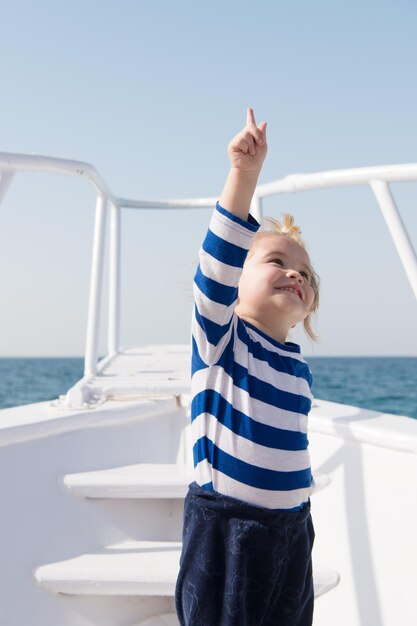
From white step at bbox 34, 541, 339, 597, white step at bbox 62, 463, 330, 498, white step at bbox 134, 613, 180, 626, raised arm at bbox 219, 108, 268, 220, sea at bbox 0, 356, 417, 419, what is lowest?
white step at bbox 134, 613, 180, 626

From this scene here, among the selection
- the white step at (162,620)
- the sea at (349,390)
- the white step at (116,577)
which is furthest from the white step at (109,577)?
the sea at (349,390)

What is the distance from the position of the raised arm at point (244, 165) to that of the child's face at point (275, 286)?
155 millimetres

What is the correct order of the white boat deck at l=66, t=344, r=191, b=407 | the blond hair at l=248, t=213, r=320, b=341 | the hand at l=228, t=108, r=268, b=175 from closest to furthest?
the hand at l=228, t=108, r=268, b=175
the blond hair at l=248, t=213, r=320, b=341
the white boat deck at l=66, t=344, r=191, b=407

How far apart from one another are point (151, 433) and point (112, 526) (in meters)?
0.29

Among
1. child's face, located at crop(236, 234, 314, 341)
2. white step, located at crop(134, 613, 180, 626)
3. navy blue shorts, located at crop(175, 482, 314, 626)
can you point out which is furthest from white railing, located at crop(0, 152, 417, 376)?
white step, located at crop(134, 613, 180, 626)

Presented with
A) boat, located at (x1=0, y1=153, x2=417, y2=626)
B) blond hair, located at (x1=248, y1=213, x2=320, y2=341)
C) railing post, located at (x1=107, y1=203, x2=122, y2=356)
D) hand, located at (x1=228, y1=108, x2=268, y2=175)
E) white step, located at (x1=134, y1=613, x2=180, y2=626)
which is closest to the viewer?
hand, located at (x1=228, y1=108, x2=268, y2=175)

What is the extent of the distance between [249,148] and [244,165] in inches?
1.0

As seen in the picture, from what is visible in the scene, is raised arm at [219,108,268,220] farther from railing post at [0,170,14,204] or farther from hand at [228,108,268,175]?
railing post at [0,170,14,204]

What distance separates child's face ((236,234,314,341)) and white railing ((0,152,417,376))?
1.34ft

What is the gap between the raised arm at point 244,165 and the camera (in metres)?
0.96

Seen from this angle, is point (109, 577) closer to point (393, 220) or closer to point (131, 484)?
point (131, 484)

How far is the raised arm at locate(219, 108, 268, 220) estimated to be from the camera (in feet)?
3.16

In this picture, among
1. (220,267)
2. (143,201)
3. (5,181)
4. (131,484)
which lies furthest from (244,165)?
(143,201)

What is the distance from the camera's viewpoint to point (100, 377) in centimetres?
212
